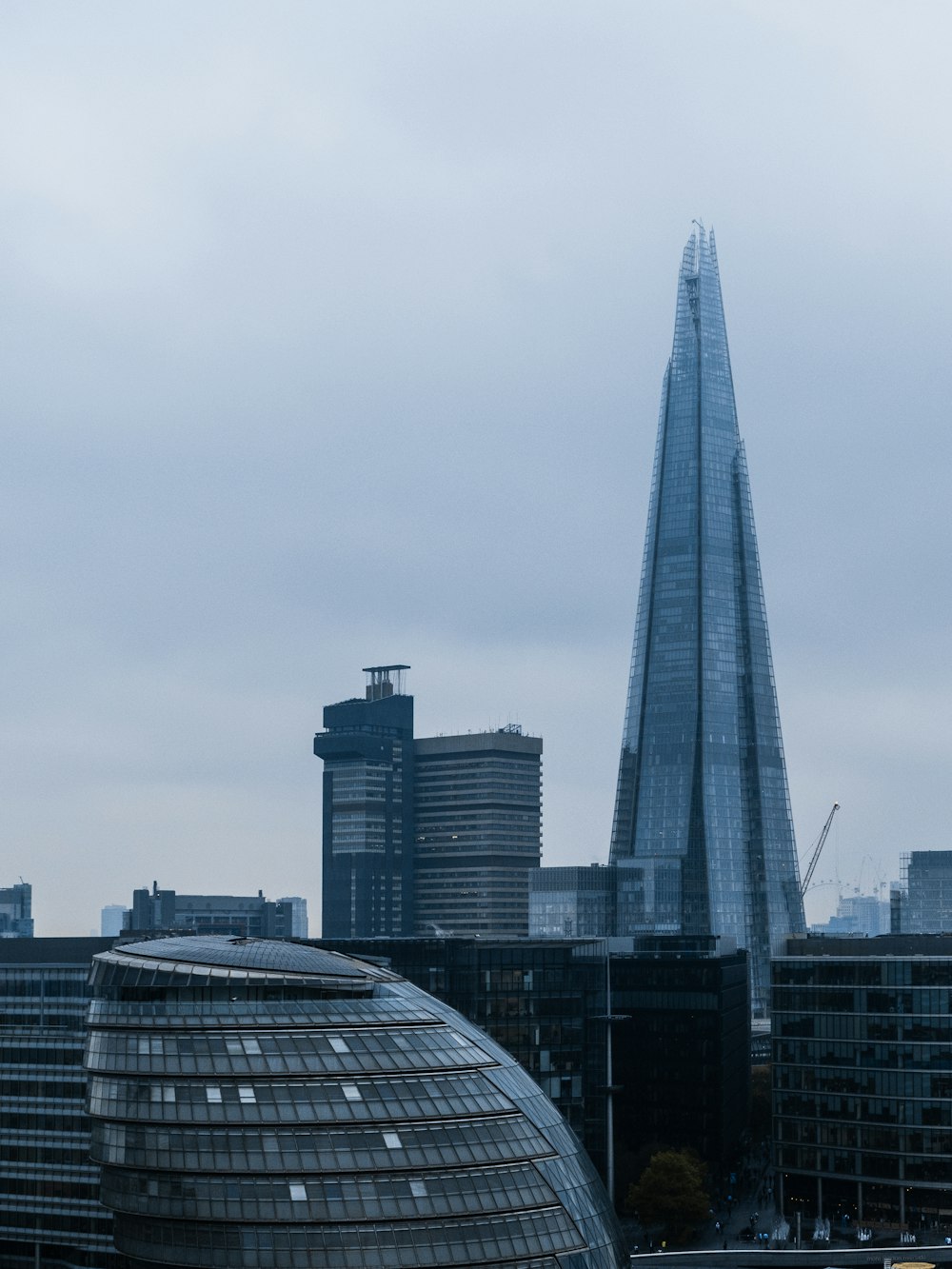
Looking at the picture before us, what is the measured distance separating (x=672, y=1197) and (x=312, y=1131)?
6920cm

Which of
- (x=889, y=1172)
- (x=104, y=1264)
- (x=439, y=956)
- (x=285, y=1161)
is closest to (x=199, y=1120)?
(x=285, y=1161)

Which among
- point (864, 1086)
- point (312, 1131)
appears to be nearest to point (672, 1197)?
point (864, 1086)

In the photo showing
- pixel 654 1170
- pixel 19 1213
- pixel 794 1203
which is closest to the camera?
pixel 19 1213

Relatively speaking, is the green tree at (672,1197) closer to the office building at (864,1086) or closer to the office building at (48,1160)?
the office building at (864,1086)

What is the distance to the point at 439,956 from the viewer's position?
170 m

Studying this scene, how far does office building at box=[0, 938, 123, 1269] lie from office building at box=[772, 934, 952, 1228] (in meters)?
73.1

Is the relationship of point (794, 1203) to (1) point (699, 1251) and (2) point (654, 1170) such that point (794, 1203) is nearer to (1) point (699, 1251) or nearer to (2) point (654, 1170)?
(2) point (654, 1170)

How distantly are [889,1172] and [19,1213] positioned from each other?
82426 mm

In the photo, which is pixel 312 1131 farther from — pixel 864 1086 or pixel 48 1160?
pixel 864 1086

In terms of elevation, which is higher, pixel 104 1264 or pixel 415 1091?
pixel 415 1091

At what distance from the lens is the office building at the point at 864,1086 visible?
174m

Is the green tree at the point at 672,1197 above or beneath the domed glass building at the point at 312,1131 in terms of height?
beneath

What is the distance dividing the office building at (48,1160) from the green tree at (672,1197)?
160ft

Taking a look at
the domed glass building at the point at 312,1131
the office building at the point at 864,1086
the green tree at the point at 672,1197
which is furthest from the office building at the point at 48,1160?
the office building at the point at 864,1086
